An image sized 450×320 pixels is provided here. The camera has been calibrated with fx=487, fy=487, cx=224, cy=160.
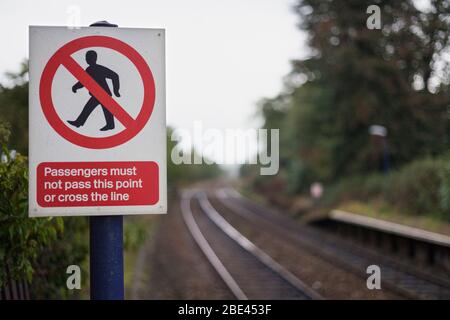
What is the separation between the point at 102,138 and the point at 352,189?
83.3ft

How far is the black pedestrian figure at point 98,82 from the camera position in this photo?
8.94 feet

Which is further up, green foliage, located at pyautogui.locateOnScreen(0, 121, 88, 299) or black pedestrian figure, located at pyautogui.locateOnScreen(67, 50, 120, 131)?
black pedestrian figure, located at pyautogui.locateOnScreen(67, 50, 120, 131)

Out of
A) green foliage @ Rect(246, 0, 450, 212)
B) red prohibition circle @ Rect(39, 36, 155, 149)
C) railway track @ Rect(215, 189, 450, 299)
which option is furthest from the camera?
green foliage @ Rect(246, 0, 450, 212)

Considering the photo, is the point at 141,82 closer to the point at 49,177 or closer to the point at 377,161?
the point at 49,177

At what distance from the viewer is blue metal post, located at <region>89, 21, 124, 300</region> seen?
2791mm

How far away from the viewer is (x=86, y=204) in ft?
8.98

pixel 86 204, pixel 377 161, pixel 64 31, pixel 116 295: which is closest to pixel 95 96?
pixel 64 31

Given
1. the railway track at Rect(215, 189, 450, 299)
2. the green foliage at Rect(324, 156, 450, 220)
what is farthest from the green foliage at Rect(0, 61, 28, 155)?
the green foliage at Rect(324, 156, 450, 220)

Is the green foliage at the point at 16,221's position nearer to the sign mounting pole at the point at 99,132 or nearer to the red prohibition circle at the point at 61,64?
the sign mounting pole at the point at 99,132

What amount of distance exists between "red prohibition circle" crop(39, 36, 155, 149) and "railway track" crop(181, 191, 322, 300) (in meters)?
7.82

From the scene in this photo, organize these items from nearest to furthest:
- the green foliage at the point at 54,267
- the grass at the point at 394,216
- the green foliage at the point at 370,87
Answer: the green foliage at the point at 54,267
the grass at the point at 394,216
the green foliage at the point at 370,87

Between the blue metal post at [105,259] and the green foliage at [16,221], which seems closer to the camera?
the blue metal post at [105,259]

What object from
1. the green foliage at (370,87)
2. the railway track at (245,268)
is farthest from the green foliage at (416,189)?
the railway track at (245,268)

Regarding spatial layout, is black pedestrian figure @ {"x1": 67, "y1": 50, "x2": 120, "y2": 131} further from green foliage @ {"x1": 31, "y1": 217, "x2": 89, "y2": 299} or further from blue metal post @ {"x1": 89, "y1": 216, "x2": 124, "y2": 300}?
green foliage @ {"x1": 31, "y1": 217, "x2": 89, "y2": 299}
